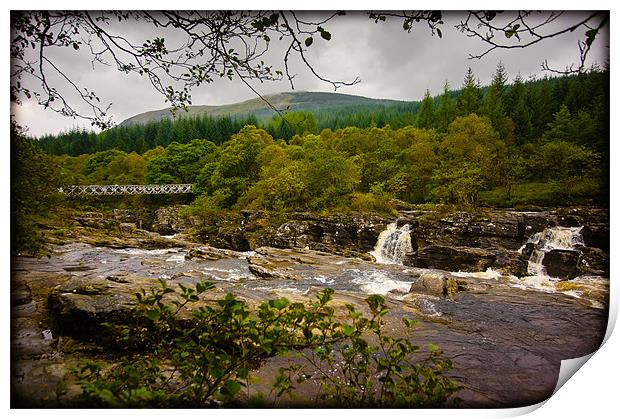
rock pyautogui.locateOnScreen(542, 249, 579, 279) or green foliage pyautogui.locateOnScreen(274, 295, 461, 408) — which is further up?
rock pyautogui.locateOnScreen(542, 249, 579, 279)

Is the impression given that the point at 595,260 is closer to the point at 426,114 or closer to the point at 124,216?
the point at 426,114

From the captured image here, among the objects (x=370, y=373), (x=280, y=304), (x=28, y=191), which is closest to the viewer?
(x=280, y=304)

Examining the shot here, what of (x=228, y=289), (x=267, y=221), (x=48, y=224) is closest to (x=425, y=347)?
(x=228, y=289)

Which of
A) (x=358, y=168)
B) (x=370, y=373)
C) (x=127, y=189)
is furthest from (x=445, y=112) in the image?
(x=127, y=189)

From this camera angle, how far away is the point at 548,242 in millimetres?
3115

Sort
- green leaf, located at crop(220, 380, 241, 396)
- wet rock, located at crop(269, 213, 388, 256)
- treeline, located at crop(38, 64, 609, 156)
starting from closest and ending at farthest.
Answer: green leaf, located at crop(220, 380, 241, 396)
treeline, located at crop(38, 64, 609, 156)
wet rock, located at crop(269, 213, 388, 256)

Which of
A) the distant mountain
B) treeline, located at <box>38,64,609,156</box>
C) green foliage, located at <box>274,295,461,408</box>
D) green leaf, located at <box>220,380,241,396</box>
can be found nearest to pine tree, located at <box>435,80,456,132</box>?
treeline, located at <box>38,64,609,156</box>

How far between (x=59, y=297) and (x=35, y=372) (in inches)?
20.8

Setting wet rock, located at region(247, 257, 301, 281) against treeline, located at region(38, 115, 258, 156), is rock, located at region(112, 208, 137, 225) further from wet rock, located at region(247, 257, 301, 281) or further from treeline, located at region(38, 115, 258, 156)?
wet rock, located at region(247, 257, 301, 281)

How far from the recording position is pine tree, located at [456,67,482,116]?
296 centimetres

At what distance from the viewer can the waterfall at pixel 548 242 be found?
2787 mm

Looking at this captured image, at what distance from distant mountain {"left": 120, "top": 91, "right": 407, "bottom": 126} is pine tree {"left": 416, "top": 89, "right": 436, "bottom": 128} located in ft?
0.99

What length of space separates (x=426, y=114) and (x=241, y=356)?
2.56 meters

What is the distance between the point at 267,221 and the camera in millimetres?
3486
